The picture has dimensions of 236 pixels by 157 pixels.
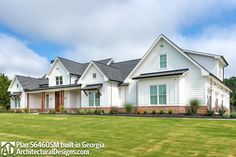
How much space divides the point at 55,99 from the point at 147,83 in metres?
15.7

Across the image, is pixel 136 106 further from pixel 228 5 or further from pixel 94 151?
pixel 94 151

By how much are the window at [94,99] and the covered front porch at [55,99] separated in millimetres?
2117

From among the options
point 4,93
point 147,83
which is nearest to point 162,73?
point 147,83

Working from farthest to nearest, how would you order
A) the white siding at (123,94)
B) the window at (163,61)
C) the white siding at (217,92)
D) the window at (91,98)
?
the window at (91,98)
the white siding at (123,94)
the window at (163,61)
the white siding at (217,92)

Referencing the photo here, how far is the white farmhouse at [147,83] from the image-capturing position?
2430cm

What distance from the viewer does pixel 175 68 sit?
25609mm

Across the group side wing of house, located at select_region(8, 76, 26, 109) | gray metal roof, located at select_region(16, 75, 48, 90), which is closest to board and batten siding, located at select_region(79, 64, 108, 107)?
gray metal roof, located at select_region(16, 75, 48, 90)

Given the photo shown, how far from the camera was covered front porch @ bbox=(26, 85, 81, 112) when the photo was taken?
1355 inches

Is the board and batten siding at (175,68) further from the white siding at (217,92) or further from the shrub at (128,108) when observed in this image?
the shrub at (128,108)

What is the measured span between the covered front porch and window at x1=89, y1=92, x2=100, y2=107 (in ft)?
6.95

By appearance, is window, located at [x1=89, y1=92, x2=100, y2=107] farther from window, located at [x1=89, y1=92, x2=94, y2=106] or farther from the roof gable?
the roof gable

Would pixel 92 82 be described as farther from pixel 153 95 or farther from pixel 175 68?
pixel 175 68

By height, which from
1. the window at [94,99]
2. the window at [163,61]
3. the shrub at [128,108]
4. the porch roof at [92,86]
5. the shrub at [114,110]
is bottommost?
the shrub at [114,110]

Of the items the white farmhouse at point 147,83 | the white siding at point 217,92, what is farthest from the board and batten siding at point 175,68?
the white siding at point 217,92
